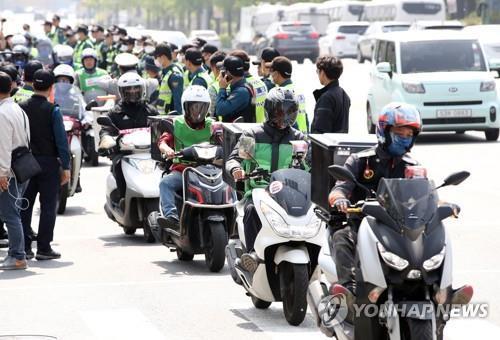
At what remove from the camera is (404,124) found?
8.49m

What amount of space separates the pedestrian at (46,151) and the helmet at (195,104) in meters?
1.16

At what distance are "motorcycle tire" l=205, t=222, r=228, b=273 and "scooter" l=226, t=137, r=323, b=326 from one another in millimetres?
2167

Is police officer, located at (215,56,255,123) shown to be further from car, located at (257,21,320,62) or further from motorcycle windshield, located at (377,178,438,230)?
car, located at (257,21,320,62)

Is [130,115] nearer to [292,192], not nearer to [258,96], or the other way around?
[258,96]

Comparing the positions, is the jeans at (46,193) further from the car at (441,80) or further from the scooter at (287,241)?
the car at (441,80)

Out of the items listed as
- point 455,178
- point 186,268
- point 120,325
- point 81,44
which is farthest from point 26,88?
point 81,44

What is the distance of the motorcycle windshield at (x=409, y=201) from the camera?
7.88 meters

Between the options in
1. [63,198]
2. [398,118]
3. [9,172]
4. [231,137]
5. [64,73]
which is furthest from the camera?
[64,73]

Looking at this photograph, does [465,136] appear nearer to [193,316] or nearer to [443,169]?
[443,169]

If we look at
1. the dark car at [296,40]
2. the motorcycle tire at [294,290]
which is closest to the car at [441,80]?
the motorcycle tire at [294,290]

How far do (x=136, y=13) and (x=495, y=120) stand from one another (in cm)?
15392

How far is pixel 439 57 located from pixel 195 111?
1404 cm

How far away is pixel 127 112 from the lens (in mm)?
15969

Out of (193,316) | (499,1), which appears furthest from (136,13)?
(193,316)
